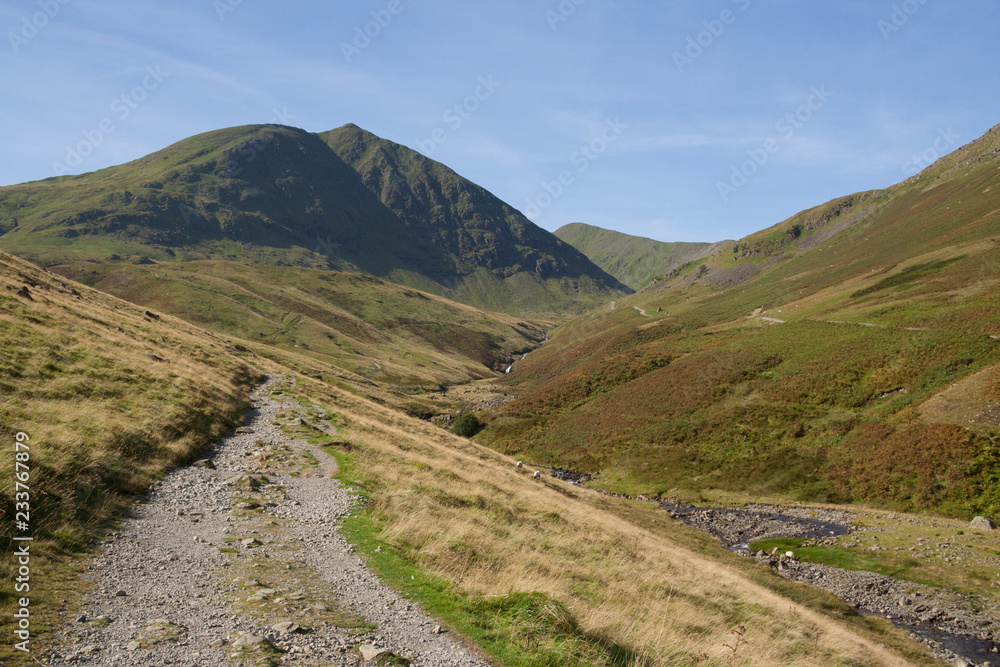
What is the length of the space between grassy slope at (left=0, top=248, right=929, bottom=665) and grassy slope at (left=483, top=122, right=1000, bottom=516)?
22.1 meters

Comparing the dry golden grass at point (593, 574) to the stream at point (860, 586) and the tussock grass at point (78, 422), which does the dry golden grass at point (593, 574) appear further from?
the tussock grass at point (78, 422)

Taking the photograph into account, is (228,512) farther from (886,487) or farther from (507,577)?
(886,487)

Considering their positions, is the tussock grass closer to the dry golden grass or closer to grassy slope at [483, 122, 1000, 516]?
the dry golden grass

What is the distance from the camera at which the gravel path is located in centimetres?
807

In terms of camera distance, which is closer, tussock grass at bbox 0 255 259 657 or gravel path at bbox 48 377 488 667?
gravel path at bbox 48 377 488 667

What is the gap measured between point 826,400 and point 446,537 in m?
57.7

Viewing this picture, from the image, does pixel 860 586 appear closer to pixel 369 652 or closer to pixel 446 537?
pixel 446 537

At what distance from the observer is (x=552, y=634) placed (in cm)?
984

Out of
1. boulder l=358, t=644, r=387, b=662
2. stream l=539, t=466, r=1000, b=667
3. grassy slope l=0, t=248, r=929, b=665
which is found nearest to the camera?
boulder l=358, t=644, r=387, b=662

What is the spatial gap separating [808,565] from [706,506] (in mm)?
15003

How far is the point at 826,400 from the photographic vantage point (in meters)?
57.2

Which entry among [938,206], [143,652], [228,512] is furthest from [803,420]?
[938,206]

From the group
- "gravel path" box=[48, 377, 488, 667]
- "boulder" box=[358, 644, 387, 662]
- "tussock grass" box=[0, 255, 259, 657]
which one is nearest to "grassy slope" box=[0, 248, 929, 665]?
"tussock grass" box=[0, 255, 259, 657]

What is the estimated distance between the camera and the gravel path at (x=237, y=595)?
807 centimetres
